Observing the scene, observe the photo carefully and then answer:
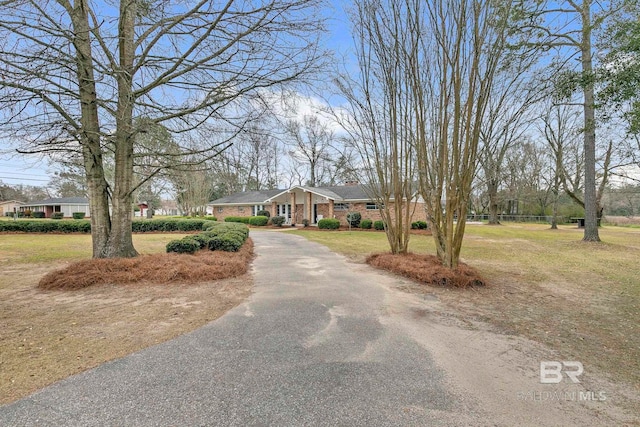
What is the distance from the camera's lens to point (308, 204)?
88.1ft

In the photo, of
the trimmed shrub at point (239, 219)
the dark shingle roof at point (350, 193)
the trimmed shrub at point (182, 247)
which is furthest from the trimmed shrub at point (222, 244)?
the trimmed shrub at point (239, 219)

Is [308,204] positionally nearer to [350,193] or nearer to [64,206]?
[350,193]

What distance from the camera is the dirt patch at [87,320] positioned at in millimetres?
2863

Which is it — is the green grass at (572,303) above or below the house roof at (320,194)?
below

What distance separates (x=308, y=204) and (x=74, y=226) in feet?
55.0

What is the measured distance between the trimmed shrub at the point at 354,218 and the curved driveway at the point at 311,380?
758 inches

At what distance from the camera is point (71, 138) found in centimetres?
668

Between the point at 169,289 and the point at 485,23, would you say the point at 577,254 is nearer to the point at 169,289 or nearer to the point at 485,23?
the point at 485,23

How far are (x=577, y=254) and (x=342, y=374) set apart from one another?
13406 millimetres

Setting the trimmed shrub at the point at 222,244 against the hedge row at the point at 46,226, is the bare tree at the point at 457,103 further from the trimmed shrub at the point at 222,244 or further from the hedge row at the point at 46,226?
the hedge row at the point at 46,226

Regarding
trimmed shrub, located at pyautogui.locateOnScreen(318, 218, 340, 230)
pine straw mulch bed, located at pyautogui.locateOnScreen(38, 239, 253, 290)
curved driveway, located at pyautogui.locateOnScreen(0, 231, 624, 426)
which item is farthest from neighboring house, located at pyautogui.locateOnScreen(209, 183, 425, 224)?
curved driveway, located at pyautogui.locateOnScreen(0, 231, 624, 426)

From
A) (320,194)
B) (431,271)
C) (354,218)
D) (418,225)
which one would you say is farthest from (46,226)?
(418,225)

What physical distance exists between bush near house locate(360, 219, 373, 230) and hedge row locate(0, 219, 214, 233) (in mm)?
11327

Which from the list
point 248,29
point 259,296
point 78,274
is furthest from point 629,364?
point 78,274
